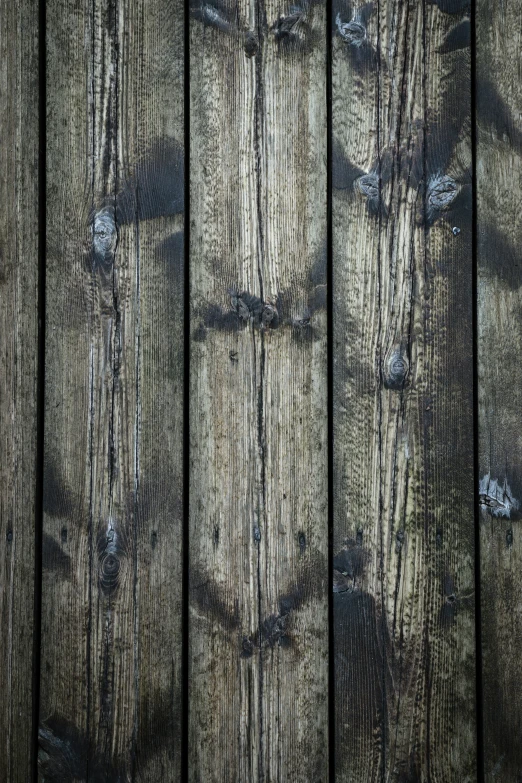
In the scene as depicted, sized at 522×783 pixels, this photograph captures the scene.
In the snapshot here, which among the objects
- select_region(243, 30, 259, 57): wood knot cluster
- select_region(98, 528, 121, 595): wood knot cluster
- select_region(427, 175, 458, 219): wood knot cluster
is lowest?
select_region(98, 528, 121, 595): wood knot cluster

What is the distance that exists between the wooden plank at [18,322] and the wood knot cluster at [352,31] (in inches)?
19.7

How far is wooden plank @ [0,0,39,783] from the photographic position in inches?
43.0

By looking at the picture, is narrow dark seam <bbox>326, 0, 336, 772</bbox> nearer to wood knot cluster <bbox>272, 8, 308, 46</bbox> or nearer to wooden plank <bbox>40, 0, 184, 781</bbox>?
wood knot cluster <bbox>272, 8, 308, 46</bbox>

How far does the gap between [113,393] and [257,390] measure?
235mm

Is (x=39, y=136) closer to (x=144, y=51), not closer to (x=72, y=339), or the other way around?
(x=144, y=51)

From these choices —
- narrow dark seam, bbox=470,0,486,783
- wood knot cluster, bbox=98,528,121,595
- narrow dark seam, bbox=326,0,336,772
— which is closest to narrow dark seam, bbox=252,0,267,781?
→ narrow dark seam, bbox=326,0,336,772

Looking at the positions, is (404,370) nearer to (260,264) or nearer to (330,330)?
(330,330)

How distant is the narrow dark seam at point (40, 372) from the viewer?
109 cm

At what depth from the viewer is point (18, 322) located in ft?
3.62

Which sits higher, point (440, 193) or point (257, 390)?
point (440, 193)

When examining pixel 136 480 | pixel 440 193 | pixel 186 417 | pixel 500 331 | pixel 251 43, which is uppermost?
pixel 251 43

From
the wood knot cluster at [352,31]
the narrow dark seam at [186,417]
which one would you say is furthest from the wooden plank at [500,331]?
the narrow dark seam at [186,417]

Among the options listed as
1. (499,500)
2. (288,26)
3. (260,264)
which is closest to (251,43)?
(288,26)

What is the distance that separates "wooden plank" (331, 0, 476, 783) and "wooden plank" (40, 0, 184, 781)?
27 centimetres
